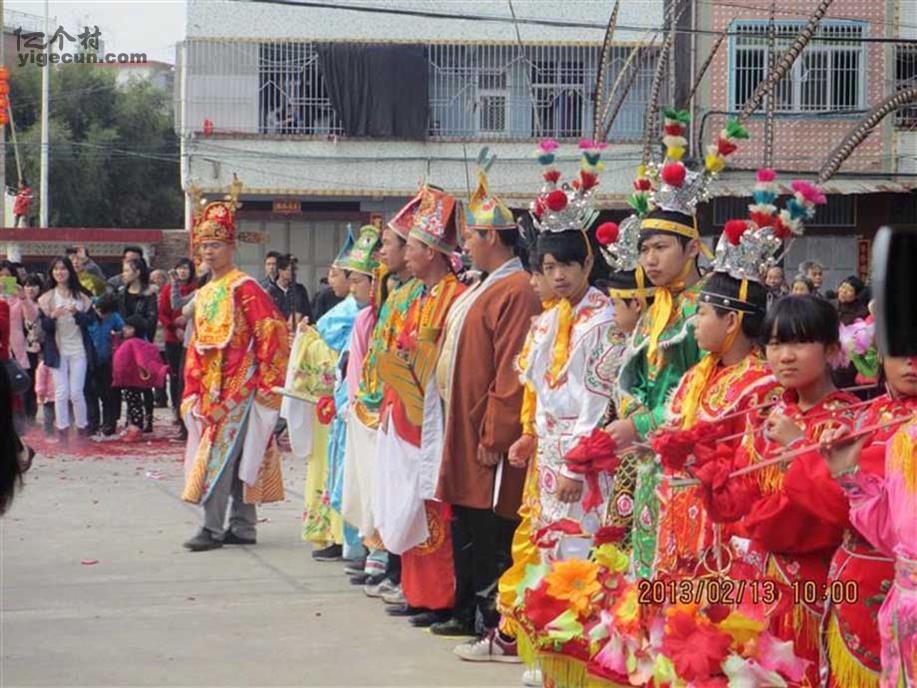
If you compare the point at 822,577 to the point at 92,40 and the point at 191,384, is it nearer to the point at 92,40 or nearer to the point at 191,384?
the point at 191,384

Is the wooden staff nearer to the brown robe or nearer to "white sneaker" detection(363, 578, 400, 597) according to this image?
the brown robe

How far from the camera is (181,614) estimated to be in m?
7.95

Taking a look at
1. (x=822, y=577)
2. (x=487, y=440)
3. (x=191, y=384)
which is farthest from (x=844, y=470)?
(x=191, y=384)

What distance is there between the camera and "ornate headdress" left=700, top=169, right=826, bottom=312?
531 cm

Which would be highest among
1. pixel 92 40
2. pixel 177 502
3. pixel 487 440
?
pixel 92 40

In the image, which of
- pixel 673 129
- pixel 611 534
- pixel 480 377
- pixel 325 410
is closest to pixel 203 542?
pixel 325 410

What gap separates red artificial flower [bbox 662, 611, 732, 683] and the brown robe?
2364mm

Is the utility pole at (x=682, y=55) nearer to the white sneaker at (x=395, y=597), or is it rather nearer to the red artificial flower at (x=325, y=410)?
the red artificial flower at (x=325, y=410)

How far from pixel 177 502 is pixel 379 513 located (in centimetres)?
431

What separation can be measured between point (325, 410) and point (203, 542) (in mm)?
1109

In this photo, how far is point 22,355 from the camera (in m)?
16.2

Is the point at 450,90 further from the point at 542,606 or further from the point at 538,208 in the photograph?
the point at 542,606

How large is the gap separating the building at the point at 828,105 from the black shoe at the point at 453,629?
857 inches

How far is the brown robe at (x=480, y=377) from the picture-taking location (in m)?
7.23
